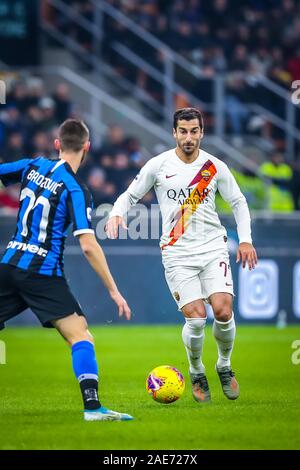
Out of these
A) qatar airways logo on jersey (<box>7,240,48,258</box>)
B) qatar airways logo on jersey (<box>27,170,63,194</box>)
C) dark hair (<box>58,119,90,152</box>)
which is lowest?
qatar airways logo on jersey (<box>7,240,48,258</box>)

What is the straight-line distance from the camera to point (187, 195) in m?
9.07

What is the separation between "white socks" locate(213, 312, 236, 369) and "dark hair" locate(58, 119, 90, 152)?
2.11 meters

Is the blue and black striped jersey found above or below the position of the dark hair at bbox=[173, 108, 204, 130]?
below

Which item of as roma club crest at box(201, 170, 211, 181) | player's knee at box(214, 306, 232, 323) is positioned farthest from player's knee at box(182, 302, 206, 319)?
as roma club crest at box(201, 170, 211, 181)

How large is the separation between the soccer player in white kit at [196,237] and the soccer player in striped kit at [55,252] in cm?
120

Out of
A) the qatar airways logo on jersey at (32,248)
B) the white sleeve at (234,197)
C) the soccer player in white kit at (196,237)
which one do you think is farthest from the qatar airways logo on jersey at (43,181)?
the white sleeve at (234,197)

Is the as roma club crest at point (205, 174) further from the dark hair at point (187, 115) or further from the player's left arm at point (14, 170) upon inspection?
the player's left arm at point (14, 170)

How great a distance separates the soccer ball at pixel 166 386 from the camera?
8.59 m

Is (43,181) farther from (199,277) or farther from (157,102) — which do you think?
(157,102)

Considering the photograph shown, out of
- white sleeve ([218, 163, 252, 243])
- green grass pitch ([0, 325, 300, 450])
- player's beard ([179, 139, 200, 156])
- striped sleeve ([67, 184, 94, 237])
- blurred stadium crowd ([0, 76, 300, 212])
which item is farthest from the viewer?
blurred stadium crowd ([0, 76, 300, 212])

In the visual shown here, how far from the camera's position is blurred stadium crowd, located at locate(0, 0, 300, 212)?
18109mm

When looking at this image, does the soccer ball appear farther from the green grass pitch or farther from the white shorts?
the white shorts

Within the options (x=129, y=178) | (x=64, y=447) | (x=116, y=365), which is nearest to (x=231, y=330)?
(x=64, y=447)

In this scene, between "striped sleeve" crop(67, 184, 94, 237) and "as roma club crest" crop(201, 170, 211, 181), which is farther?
"as roma club crest" crop(201, 170, 211, 181)
